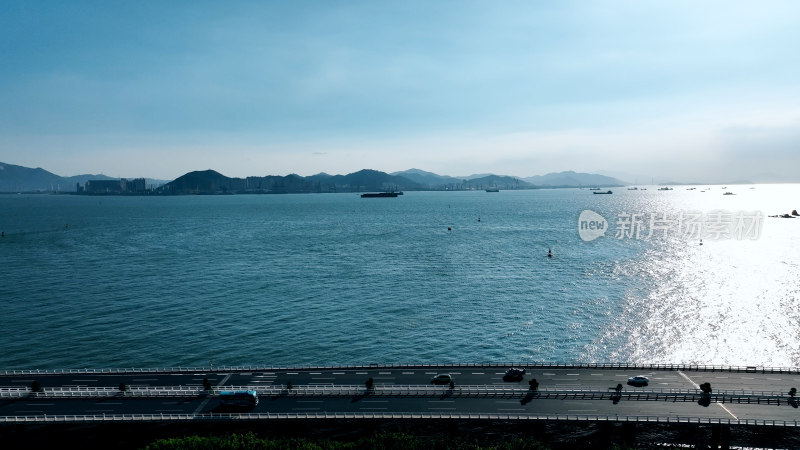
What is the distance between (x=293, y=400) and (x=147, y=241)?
6373 inches

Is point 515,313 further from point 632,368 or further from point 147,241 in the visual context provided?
point 147,241

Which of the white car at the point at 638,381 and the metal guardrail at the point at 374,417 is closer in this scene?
the metal guardrail at the point at 374,417

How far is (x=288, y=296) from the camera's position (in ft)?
331

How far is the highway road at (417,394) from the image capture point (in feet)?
153

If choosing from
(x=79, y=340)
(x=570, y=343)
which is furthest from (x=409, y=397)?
(x=79, y=340)

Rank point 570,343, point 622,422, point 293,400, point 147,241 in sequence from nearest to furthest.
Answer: point 622,422, point 293,400, point 570,343, point 147,241

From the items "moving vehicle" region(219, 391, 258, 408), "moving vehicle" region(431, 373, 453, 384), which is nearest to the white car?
"moving vehicle" region(431, 373, 453, 384)

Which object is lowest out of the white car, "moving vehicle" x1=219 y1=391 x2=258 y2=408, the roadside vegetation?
the roadside vegetation

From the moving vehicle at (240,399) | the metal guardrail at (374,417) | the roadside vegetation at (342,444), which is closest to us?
the roadside vegetation at (342,444)

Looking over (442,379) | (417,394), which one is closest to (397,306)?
(442,379)

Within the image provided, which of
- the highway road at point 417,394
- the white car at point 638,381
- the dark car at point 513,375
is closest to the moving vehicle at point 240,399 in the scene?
the highway road at point 417,394

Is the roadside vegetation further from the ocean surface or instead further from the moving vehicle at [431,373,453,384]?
the ocean surface

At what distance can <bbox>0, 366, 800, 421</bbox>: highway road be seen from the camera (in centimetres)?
4653

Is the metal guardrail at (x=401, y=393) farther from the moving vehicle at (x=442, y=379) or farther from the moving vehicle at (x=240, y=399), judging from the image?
the moving vehicle at (x=240, y=399)
